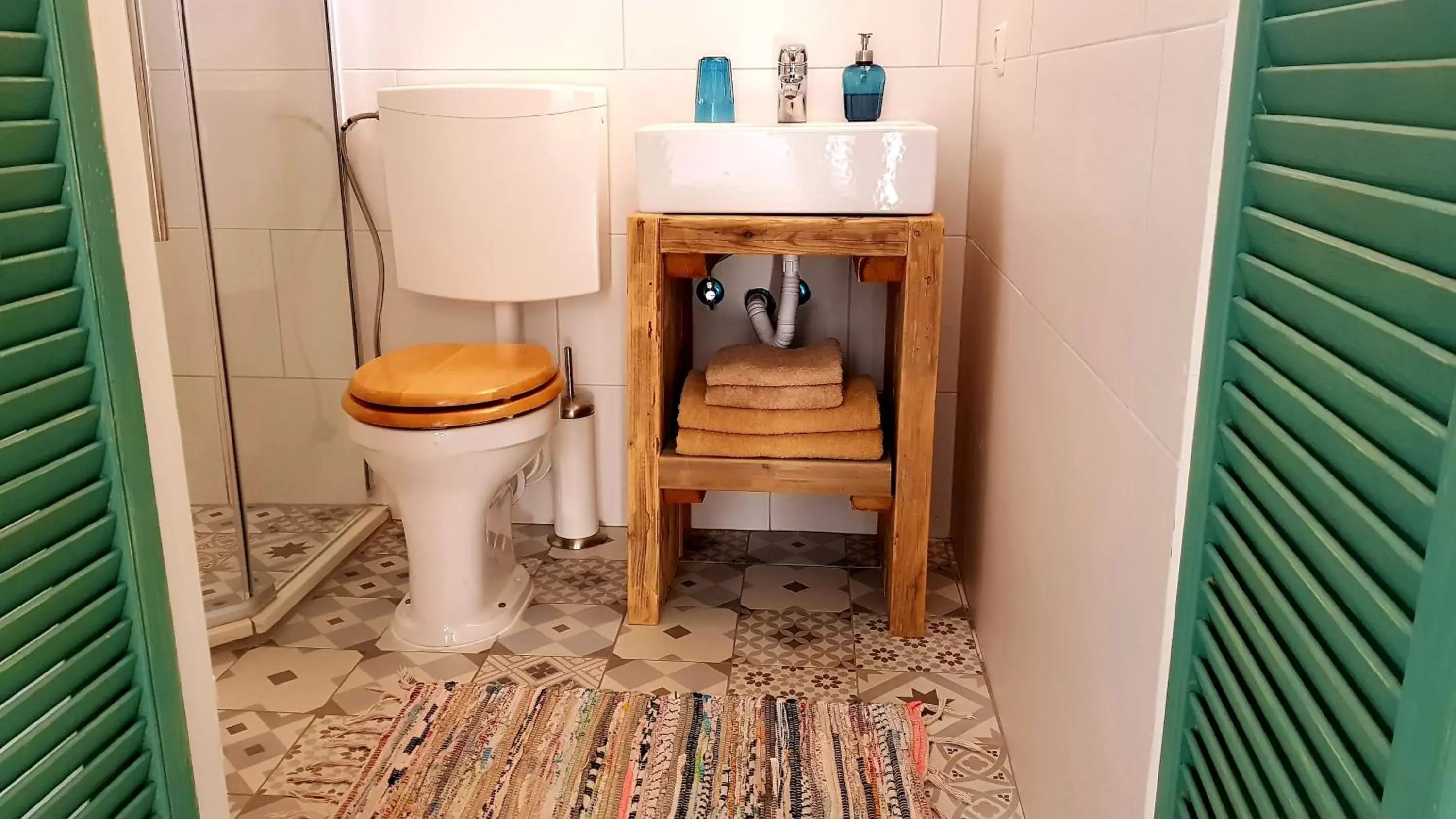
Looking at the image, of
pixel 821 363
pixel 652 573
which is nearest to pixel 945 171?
pixel 821 363

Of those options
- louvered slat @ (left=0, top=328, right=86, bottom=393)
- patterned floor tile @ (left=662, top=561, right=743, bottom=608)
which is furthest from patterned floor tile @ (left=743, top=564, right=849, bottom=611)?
louvered slat @ (left=0, top=328, right=86, bottom=393)

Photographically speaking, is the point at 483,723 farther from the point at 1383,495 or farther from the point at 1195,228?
the point at 1383,495

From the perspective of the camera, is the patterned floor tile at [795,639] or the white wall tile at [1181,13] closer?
the white wall tile at [1181,13]

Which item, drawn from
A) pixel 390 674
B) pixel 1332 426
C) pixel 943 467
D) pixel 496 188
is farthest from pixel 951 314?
pixel 1332 426

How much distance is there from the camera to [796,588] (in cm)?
235

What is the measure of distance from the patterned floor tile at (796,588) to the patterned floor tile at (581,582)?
273 millimetres

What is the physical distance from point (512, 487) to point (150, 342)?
129 cm

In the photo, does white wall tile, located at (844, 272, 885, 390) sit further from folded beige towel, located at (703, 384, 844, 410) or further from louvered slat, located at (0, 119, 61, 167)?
louvered slat, located at (0, 119, 61, 167)

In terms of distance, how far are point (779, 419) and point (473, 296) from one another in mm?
694

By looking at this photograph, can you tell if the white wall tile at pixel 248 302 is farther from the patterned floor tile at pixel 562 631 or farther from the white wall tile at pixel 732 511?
the white wall tile at pixel 732 511

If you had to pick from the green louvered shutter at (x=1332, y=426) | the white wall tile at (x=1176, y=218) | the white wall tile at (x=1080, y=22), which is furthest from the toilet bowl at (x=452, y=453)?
the green louvered shutter at (x=1332, y=426)

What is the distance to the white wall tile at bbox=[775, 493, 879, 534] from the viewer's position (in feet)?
8.61

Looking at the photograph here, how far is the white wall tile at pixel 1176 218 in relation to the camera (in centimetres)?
88

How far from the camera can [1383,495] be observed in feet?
1.91
